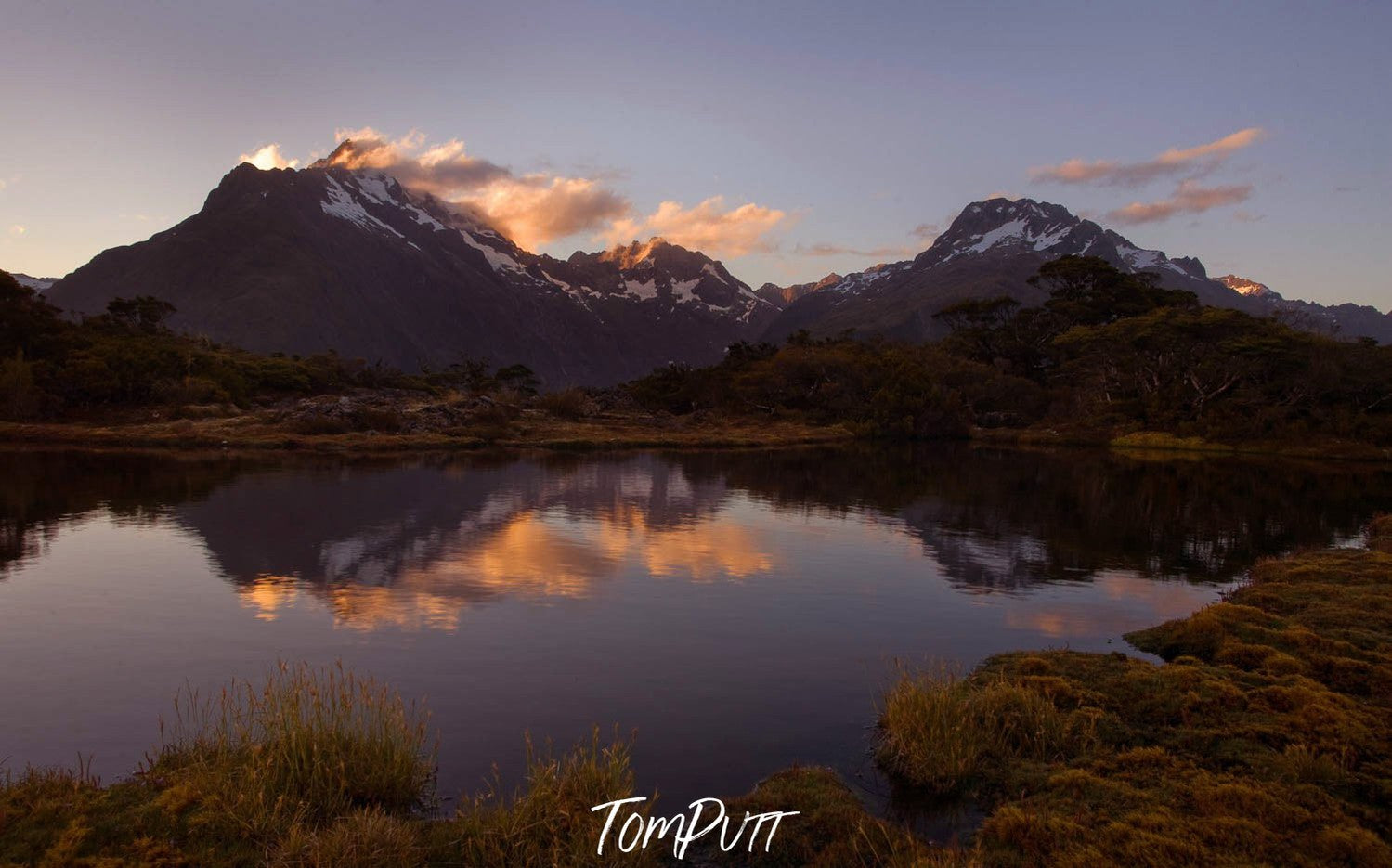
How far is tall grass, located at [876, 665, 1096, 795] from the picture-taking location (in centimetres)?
1048

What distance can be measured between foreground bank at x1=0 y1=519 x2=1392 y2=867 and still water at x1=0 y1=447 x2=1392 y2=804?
3.72 ft

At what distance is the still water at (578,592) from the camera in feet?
41.1

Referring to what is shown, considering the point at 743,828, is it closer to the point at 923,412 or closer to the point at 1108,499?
the point at 1108,499

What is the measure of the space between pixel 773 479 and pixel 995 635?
105ft

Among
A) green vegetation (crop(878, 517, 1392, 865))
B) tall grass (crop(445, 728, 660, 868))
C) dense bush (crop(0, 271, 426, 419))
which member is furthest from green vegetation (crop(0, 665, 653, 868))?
dense bush (crop(0, 271, 426, 419))

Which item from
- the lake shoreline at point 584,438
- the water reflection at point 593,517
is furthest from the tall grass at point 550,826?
the lake shoreline at point 584,438

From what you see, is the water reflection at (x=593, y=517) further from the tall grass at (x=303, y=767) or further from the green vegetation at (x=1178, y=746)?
the tall grass at (x=303, y=767)

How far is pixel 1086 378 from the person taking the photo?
327 feet

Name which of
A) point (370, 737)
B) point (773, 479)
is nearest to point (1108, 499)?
point (773, 479)

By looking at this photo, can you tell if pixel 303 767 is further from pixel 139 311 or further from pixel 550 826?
pixel 139 311

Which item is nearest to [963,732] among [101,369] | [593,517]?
[593,517]

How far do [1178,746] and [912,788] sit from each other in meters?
3.57

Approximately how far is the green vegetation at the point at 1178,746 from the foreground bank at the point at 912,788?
0.03m

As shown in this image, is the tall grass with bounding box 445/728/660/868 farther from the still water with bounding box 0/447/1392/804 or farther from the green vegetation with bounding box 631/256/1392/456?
the green vegetation with bounding box 631/256/1392/456
